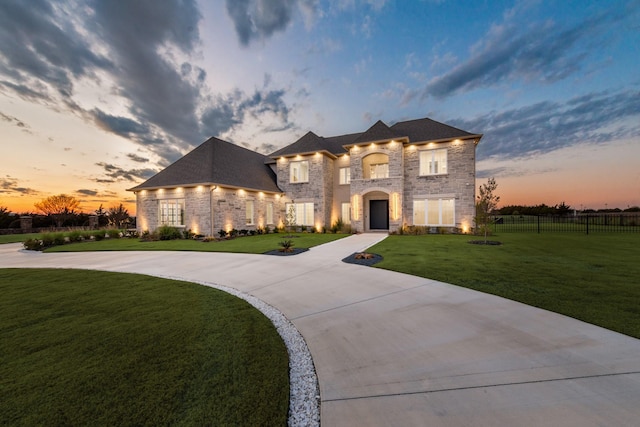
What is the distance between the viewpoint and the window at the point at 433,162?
57.4ft

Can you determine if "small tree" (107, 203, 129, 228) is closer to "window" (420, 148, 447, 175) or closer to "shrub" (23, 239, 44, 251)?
"shrub" (23, 239, 44, 251)

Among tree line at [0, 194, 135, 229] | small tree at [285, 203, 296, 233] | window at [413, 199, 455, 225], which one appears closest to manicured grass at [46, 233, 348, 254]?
small tree at [285, 203, 296, 233]

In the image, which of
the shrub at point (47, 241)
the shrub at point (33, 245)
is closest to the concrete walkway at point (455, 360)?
the shrub at point (33, 245)

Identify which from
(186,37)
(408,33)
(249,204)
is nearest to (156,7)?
(186,37)

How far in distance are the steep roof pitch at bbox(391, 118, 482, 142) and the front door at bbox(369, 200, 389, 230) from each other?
571cm

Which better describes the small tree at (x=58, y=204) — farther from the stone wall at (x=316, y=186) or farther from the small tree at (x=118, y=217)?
the stone wall at (x=316, y=186)

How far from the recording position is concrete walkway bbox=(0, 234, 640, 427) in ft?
6.16

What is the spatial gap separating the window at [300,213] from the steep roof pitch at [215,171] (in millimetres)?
2017

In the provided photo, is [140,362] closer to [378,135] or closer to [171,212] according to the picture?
[171,212]

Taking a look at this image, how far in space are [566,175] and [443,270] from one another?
1090 inches

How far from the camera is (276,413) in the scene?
75.2 inches

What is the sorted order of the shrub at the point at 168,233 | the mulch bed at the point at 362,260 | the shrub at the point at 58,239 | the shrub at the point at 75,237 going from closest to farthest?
the mulch bed at the point at 362,260 → the shrub at the point at 58,239 → the shrub at the point at 75,237 → the shrub at the point at 168,233

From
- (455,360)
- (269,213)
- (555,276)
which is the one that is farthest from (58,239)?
(555,276)

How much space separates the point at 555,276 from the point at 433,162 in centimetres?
1329
